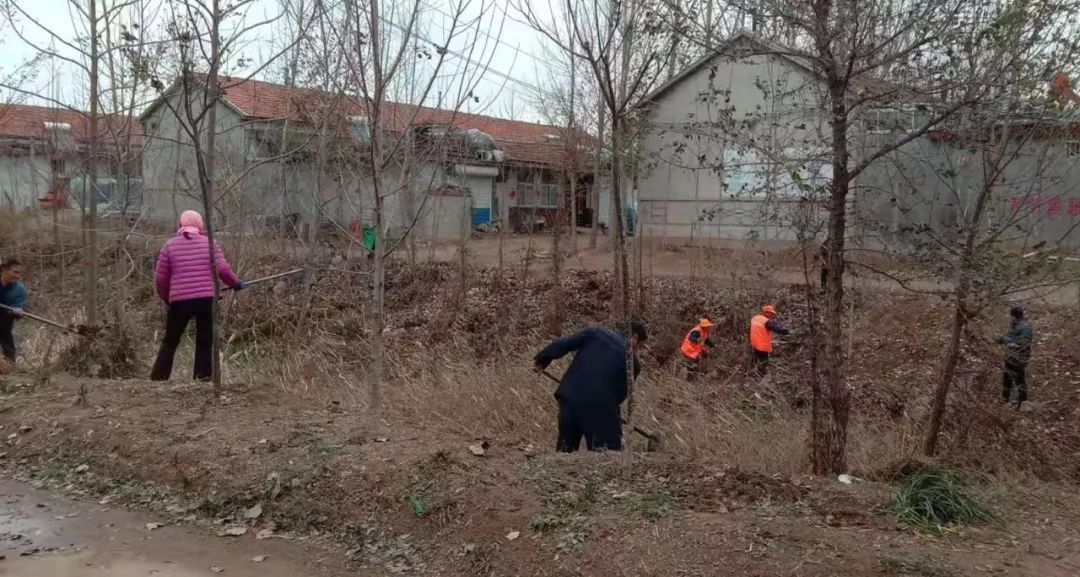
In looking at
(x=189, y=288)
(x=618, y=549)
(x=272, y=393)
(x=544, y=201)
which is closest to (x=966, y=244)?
(x=618, y=549)

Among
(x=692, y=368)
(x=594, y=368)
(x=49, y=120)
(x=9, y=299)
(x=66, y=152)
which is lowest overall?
(x=692, y=368)

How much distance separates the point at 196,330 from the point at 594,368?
11.9ft

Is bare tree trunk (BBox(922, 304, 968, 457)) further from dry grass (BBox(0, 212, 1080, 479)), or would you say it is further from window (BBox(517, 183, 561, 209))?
window (BBox(517, 183, 561, 209))

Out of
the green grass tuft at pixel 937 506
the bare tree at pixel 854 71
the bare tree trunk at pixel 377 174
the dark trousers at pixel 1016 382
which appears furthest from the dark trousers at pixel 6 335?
the dark trousers at pixel 1016 382

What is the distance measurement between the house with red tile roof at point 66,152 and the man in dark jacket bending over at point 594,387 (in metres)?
4.77

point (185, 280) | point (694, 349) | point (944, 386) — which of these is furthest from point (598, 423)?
point (694, 349)

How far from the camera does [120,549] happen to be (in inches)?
170

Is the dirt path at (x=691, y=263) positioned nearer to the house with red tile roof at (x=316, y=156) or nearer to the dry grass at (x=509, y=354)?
the dry grass at (x=509, y=354)

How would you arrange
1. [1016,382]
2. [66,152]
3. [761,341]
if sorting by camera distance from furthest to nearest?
1. [66,152]
2. [761,341]
3. [1016,382]

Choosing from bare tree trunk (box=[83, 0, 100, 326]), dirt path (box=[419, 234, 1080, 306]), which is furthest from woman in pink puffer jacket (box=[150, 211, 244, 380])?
dirt path (box=[419, 234, 1080, 306])

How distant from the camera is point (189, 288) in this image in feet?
24.0

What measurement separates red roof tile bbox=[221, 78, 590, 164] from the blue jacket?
6.44ft

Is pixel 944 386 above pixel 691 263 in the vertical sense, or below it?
below

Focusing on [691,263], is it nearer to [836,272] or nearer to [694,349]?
[694,349]
